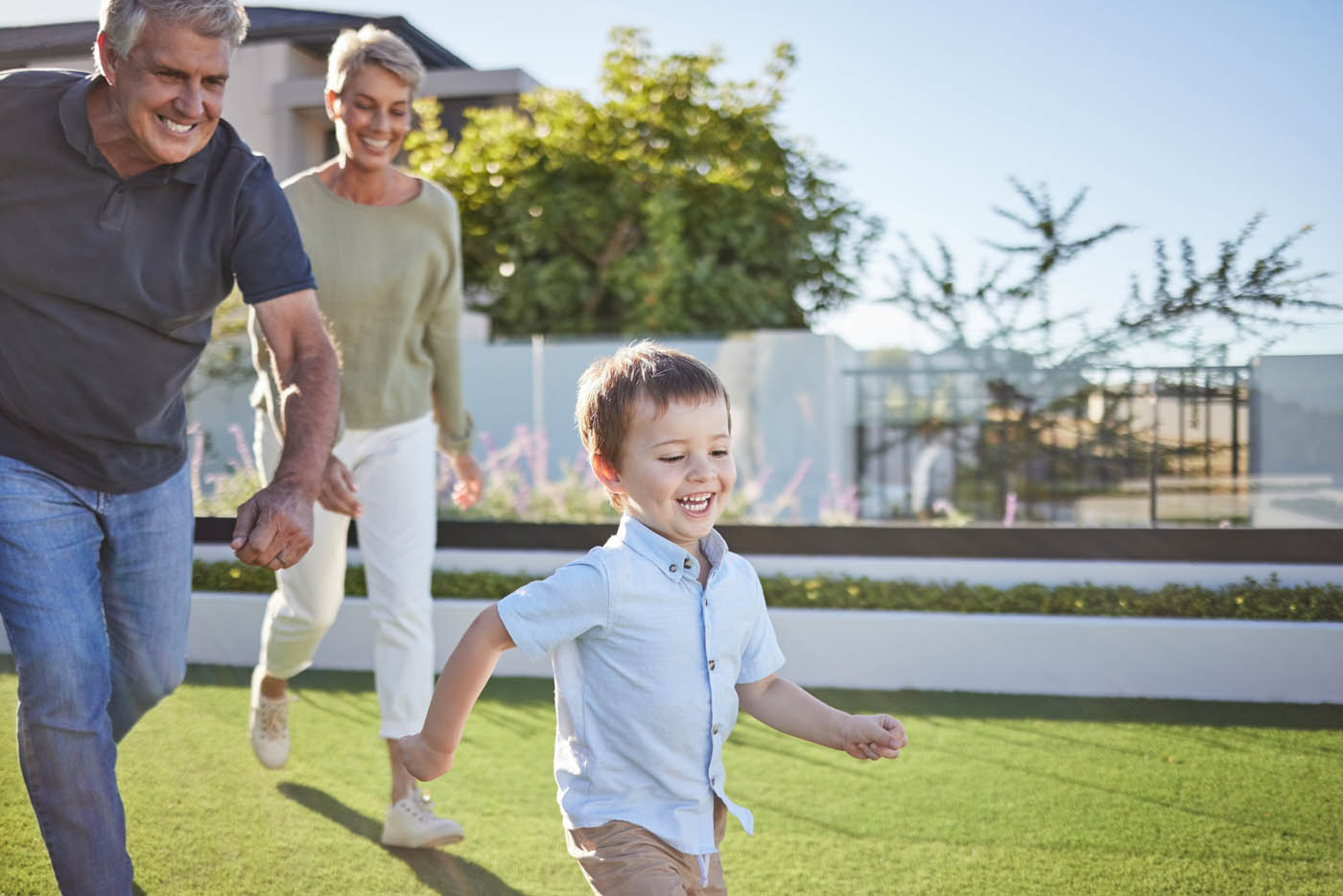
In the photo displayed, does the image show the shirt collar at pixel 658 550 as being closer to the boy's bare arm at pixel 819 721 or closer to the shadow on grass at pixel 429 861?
the boy's bare arm at pixel 819 721

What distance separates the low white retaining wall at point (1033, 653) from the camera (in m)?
4.62

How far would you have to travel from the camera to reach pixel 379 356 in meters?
3.31

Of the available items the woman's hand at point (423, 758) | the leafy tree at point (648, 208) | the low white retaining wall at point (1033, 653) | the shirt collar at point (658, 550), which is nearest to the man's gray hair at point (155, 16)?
the shirt collar at point (658, 550)

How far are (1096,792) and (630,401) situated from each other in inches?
90.9

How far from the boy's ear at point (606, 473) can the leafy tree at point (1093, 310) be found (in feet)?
14.5

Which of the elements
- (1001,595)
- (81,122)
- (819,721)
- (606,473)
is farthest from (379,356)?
(1001,595)

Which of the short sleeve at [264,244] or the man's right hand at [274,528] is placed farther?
the short sleeve at [264,244]

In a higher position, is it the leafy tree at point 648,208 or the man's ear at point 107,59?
the leafy tree at point 648,208

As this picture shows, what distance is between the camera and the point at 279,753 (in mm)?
3551

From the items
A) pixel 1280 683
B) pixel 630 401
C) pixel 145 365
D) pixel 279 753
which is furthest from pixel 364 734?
pixel 1280 683

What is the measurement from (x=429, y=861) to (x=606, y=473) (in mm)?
1444

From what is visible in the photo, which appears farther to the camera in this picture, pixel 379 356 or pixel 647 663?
pixel 379 356

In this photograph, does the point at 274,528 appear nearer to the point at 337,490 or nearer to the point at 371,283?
the point at 337,490

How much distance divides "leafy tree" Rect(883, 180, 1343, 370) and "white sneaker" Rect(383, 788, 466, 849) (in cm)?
444
